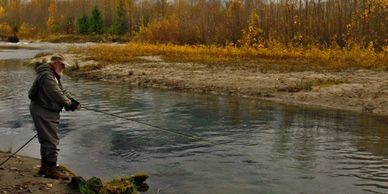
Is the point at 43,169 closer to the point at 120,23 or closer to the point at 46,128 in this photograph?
the point at 46,128

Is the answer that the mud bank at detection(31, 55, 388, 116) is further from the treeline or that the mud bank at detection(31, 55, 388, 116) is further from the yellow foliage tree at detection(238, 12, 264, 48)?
the yellow foliage tree at detection(238, 12, 264, 48)

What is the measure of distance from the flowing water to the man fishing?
3.27 ft

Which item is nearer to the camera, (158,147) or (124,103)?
(158,147)

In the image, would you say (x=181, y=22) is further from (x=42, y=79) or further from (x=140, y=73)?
(x=42, y=79)

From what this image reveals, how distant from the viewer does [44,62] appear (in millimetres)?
9133

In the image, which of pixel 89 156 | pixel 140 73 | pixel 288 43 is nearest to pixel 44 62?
pixel 89 156

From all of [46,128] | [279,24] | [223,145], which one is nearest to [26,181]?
[46,128]

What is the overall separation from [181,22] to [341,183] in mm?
46622

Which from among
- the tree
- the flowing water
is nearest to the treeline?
the flowing water

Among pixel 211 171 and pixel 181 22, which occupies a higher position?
pixel 181 22

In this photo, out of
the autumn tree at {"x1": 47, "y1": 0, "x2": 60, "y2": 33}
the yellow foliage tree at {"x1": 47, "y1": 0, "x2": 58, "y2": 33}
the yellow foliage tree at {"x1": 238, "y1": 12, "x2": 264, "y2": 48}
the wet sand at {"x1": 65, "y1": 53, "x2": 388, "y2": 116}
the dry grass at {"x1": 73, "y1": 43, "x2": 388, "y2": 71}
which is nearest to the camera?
the wet sand at {"x1": 65, "y1": 53, "x2": 388, "y2": 116}

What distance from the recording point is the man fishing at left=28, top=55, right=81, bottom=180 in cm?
885

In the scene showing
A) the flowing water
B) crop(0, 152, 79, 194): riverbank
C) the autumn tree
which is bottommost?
the flowing water

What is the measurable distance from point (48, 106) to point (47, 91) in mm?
286
